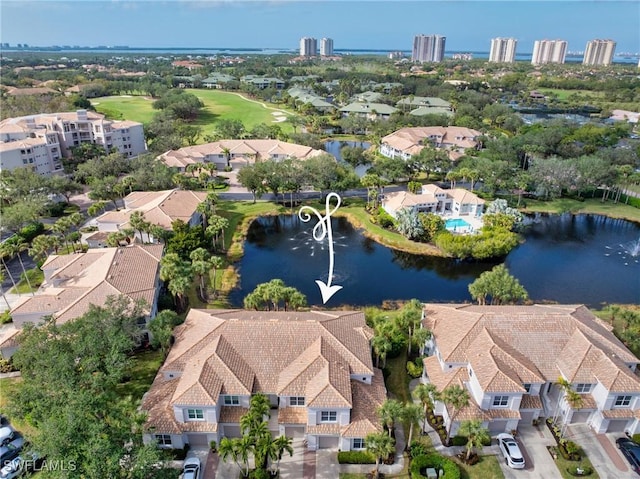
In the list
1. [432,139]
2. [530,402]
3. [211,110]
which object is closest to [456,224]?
[530,402]

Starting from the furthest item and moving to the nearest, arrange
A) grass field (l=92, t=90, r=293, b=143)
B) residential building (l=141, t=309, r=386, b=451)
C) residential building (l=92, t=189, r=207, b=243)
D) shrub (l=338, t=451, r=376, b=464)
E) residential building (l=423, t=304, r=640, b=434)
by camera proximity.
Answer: grass field (l=92, t=90, r=293, b=143) → residential building (l=92, t=189, r=207, b=243) → residential building (l=423, t=304, r=640, b=434) → residential building (l=141, t=309, r=386, b=451) → shrub (l=338, t=451, r=376, b=464)

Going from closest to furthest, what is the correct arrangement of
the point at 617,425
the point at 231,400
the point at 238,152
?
the point at 231,400 < the point at 617,425 < the point at 238,152

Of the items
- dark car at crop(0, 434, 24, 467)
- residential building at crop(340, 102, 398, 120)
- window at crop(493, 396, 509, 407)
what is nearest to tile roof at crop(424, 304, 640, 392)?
window at crop(493, 396, 509, 407)

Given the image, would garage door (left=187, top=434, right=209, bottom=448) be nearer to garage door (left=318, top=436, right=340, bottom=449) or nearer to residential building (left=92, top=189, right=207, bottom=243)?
garage door (left=318, top=436, right=340, bottom=449)

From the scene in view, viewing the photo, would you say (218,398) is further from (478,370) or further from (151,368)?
(478,370)

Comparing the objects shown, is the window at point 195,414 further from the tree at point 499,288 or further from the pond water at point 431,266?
the tree at point 499,288

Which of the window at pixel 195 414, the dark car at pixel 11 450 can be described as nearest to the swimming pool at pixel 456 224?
the window at pixel 195 414

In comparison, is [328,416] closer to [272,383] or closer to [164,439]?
[272,383]
